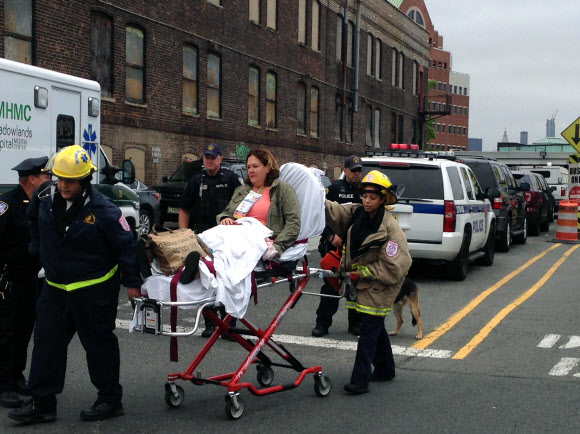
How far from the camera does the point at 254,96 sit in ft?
107

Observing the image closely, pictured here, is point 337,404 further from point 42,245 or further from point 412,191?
point 412,191

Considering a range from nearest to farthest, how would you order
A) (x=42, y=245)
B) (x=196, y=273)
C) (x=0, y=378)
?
(x=196, y=273), (x=42, y=245), (x=0, y=378)

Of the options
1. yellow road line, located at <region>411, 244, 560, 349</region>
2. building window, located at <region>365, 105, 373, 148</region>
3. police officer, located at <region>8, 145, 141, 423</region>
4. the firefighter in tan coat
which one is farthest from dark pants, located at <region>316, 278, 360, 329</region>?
building window, located at <region>365, 105, 373, 148</region>

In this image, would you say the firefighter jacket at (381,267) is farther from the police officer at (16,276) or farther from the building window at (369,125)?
the building window at (369,125)

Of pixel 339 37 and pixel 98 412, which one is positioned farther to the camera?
pixel 339 37

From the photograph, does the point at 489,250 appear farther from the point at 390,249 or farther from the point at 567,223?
the point at 390,249

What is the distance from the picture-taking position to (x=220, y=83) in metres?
30.1

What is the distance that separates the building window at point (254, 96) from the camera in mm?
32312

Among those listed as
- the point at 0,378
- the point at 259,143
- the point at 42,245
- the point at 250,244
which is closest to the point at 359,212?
the point at 250,244

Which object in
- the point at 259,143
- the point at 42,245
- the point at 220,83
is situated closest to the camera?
the point at 42,245

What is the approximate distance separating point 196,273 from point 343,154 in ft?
122

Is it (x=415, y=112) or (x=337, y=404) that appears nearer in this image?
(x=337, y=404)

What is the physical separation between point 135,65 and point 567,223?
13.1 m

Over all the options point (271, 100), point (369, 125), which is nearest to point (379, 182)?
point (271, 100)
